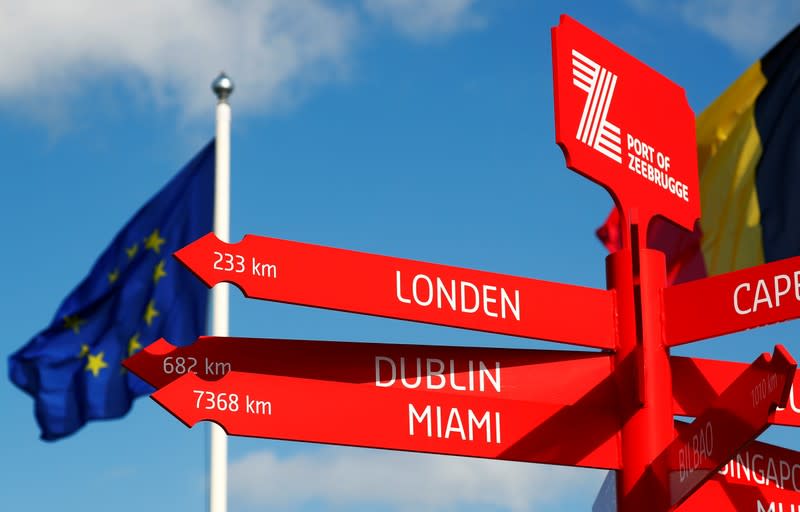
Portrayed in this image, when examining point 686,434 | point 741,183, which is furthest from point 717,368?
point 741,183

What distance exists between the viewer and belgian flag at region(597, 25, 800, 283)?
10680 mm

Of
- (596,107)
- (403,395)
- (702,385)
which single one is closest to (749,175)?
(596,107)

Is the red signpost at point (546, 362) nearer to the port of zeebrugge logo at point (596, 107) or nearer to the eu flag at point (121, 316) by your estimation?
the port of zeebrugge logo at point (596, 107)

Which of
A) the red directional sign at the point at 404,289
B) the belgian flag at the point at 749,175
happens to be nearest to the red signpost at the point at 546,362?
the red directional sign at the point at 404,289

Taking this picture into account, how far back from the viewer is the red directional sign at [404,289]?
465 cm

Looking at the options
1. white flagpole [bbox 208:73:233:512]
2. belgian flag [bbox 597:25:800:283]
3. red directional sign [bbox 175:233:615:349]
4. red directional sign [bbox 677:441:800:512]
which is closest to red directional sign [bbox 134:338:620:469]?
red directional sign [bbox 175:233:615:349]

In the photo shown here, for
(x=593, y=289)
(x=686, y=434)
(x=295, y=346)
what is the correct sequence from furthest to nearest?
(x=593, y=289)
(x=295, y=346)
(x=686, y=434)

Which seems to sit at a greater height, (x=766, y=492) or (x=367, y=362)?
(x=367, y=362)

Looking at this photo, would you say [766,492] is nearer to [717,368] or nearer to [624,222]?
[717,368]

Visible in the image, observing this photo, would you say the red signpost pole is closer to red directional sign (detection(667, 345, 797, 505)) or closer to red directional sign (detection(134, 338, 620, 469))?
red directional sign (detection(134, 338, 620, 469))

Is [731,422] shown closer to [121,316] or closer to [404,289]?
[404,289]

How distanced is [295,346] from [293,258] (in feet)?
1.11

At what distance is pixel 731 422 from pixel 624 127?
5.39 feet

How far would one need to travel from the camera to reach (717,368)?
17.6 ft
